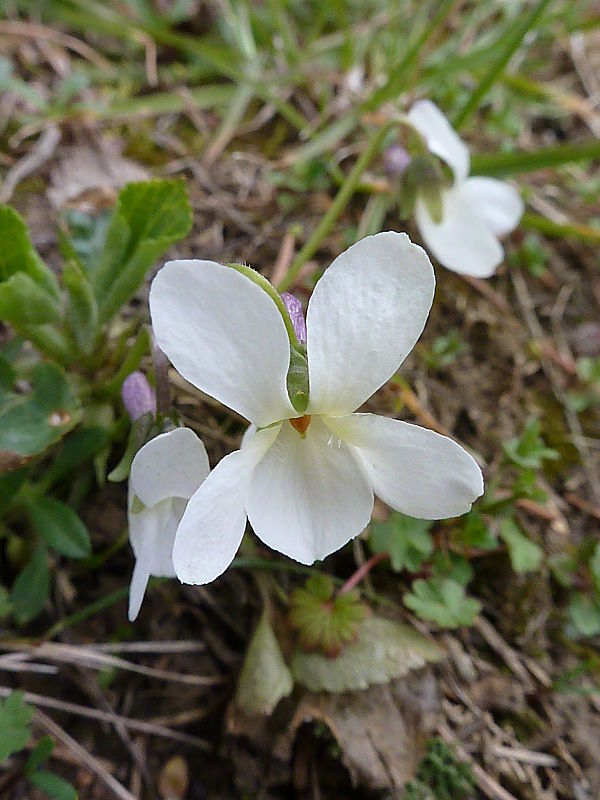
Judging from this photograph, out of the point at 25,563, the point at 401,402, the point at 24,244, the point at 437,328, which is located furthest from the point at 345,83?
the point at 25,563

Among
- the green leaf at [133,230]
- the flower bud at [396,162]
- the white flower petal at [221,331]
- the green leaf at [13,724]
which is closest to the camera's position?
the white flower petal at [221,331]

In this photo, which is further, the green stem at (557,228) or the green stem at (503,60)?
the green stem at (557,228)

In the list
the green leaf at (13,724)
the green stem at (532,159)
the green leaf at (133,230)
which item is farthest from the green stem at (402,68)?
the green leaf at (13,724)

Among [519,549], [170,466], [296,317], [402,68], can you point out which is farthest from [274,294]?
[402,68]

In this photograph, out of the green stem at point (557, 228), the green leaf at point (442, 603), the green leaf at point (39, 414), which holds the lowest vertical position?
the green leaf at point (442, 603)

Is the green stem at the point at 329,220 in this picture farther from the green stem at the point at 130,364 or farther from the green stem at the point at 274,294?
the green stem at the point at 274,294

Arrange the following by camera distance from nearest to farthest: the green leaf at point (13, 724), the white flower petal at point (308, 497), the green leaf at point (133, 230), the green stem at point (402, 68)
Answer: the white flower petal at point (308, 497) < the green leaf at point (13, 724) < the green leaf at point (133, 230) < the green stem at point (402, 68)

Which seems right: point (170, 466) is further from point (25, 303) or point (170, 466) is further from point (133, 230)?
point (133, 230)
